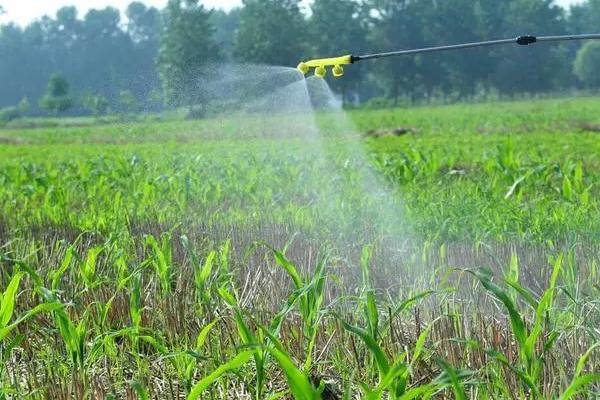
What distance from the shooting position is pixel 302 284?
310 cm

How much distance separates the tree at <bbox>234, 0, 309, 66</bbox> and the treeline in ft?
0.18

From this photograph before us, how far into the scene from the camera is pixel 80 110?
56.3 m

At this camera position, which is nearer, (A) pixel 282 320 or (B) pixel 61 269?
(A) pixel 282 320

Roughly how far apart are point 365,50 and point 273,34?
53.9 feet

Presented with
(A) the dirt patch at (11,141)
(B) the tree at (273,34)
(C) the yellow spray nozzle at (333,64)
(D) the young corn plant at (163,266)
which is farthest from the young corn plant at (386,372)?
(B) the tree at (273,34)

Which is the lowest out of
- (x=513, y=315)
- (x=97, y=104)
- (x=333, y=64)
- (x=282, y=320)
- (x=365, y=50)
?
(x=365, y=50)

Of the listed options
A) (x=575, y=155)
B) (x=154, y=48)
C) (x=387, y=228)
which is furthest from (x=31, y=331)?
(x=154, y=48)

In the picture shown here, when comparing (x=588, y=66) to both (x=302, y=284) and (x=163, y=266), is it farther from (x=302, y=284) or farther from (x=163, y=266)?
(x=302, y=284)

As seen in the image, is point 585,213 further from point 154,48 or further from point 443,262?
point 154,48

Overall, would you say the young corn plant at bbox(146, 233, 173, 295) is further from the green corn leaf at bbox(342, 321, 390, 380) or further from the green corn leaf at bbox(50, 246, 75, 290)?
the green corn leaf at bbox(342, 321, 390, 380)

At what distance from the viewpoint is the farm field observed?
2.60 meters

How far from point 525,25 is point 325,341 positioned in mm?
66140

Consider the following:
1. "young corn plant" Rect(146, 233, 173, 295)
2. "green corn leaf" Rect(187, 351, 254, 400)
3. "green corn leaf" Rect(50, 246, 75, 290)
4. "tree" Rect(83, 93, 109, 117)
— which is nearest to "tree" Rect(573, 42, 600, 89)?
"tree" Rect(83, 93, 109, 117)

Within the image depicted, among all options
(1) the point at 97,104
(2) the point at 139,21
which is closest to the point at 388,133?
(1) the point at 97,104
